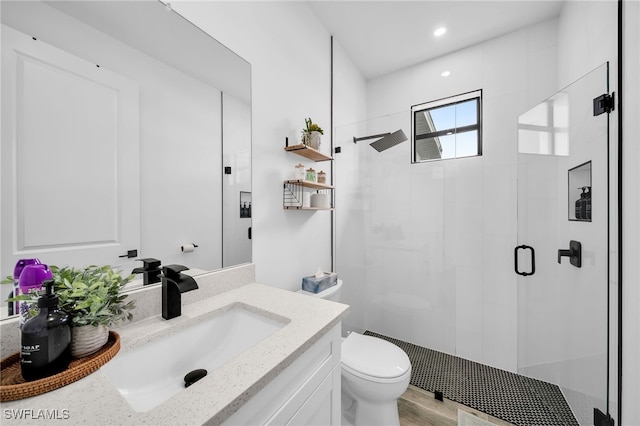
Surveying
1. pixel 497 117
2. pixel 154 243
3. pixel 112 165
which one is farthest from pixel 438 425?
pixel 497 117

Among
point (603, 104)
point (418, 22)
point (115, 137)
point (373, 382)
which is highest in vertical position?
point (418, 22)

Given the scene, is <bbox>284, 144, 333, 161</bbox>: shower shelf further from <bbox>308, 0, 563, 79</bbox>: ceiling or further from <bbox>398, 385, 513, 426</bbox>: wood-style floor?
<bbox>398, 385, 513, 426</bbox>: wood-style floor

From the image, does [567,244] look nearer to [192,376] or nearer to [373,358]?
[373,358]

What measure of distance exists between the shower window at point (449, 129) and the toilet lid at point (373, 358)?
1.53 meters

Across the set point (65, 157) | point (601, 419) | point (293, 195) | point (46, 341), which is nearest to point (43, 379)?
point (46, 341)

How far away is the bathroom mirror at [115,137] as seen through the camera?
0.64 metres

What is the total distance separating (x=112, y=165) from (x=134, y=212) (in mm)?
170

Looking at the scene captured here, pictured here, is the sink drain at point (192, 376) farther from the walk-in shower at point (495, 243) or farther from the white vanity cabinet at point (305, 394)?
the walk-in shower at point (495, 243)

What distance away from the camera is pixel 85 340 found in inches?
22.9

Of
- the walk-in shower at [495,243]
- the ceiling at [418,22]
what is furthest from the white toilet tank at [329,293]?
the ceiling at [418,22]

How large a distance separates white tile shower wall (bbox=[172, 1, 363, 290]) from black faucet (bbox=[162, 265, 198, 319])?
51cm

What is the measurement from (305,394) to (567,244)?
1763 millimetres

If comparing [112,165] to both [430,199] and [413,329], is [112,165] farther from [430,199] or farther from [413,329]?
[413,329]
